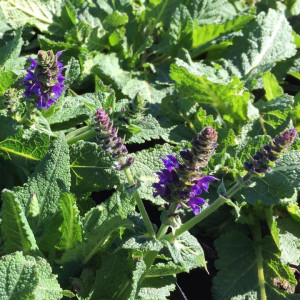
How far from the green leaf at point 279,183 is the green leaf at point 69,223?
0.86 meters

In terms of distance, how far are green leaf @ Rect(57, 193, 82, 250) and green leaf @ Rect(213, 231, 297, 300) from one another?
3.25 feet

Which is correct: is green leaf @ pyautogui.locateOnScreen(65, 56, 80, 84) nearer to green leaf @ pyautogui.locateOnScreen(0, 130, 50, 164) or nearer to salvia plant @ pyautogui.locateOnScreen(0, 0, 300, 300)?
salvia plant @ pyautogui.locateOnScreen(0, 0, 300, 300)

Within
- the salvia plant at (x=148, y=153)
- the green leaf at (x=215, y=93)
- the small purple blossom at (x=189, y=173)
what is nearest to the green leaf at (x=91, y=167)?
the salvia plant at (x=148, y=153)

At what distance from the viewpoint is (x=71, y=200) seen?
207 centimetres

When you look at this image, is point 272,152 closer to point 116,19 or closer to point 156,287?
point 156,287

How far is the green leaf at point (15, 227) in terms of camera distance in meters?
1.97

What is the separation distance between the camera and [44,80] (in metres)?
2.19

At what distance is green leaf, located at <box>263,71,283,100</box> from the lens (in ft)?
10.9

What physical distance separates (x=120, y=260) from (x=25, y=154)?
0.76 m

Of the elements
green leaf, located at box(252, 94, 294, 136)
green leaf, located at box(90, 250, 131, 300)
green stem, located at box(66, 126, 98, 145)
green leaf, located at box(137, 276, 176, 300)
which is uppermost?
green stem, located at box(66, 126, 98, 145)

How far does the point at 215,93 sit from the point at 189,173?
1481 millimetres

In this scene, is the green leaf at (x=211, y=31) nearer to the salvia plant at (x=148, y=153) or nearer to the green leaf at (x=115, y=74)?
the salvia plant at (x=148, y=153)

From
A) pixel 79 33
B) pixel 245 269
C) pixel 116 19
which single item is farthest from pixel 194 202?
Result: pixel 116 19

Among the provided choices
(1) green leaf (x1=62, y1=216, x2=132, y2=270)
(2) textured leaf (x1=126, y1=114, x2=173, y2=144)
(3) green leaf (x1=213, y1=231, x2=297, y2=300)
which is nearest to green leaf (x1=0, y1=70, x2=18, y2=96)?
(2) textured leaf (x1=126, y1=114, x2=173, y2=144)
